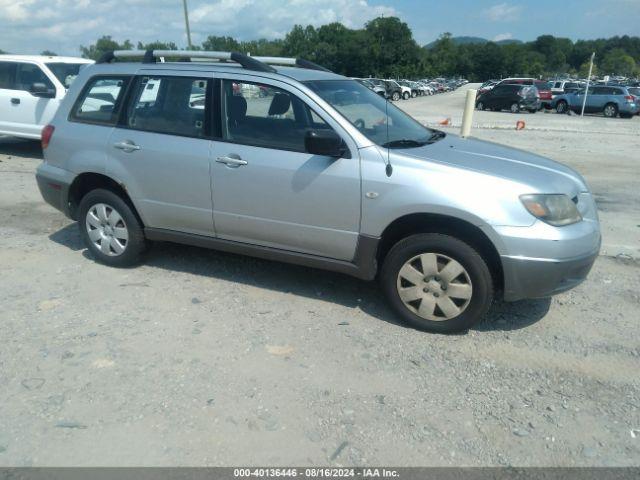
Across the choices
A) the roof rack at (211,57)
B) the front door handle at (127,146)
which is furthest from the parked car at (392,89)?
the front door handle at (127,146)

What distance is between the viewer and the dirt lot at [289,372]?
2850mm

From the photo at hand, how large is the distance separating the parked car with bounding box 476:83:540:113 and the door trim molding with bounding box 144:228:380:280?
2966 centimetres

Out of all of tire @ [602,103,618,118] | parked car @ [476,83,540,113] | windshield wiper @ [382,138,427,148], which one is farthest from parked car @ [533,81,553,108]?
windshield wiper @ [382,138,427,148]

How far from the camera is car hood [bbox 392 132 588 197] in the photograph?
3.77m

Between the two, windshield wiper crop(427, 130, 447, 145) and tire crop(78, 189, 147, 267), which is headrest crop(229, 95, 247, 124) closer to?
tire crop(78, 189, 147, 267)

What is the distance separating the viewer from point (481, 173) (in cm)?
370

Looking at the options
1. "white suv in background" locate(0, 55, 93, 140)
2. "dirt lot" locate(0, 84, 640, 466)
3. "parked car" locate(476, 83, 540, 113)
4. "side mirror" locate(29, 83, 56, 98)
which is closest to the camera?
"dirt lot" locate(0, 84, 640, 466)

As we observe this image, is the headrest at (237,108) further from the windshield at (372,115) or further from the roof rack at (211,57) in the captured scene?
the windshield at (372,115)

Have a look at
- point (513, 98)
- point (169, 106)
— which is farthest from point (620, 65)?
point (169, 106)

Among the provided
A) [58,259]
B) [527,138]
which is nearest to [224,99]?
[58,259]

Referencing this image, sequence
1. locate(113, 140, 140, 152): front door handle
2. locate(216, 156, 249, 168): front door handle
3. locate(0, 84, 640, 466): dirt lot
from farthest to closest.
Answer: locate(113, 140, 140, 152): front door handle
locate(216, 156, 249, 168): front door handle
locate(0, 84, 640, 466): dirt lot

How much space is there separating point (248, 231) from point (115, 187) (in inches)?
58.9

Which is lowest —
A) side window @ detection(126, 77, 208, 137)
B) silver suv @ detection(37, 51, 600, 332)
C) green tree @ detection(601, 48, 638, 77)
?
silver suv @ detection(37, 51, 600, 332)

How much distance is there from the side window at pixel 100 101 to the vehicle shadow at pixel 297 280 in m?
1.39
